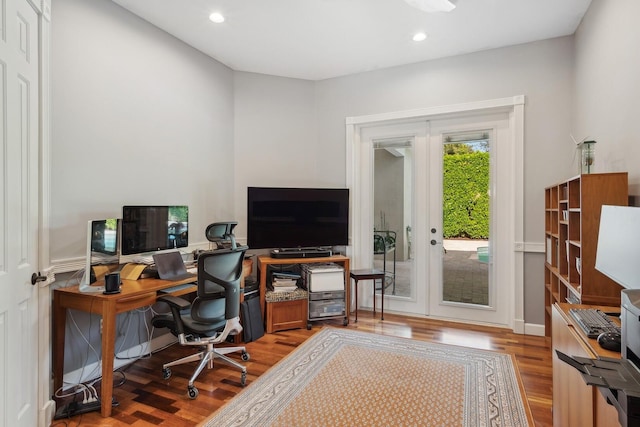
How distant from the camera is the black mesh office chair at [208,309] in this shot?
2.42m

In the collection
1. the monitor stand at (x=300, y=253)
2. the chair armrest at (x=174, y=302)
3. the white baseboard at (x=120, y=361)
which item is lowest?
the white baseboard at (x=120, y=361)

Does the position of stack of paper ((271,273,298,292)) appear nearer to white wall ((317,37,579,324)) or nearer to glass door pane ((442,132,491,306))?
glass door pane ((442,132,491,306))

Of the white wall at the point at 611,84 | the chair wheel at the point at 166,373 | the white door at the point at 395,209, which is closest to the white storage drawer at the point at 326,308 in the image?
the white door at the point at 395,209

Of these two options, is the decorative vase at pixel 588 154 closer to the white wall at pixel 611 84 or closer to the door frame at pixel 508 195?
the white wall at pixel 611 84

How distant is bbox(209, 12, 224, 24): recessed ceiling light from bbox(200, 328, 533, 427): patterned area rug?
3095mm

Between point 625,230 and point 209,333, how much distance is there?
100 inches

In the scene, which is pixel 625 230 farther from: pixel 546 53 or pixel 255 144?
pixel 255 144

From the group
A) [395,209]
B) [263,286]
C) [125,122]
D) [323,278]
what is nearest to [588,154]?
[395,209]

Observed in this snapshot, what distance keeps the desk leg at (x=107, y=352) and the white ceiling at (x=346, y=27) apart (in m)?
2.46

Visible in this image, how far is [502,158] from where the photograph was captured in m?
3.72

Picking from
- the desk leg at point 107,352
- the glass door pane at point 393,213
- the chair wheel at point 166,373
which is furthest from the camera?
the glass door pane at point 393,213

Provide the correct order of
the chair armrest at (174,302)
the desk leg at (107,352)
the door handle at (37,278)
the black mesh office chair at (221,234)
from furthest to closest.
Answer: the black mesh office chair at (221,234) < the chair armrest at (174,302) < the desk leg at (107,352) < the door handle at (37,278)

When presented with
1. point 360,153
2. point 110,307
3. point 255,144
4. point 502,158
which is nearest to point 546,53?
point 502,158

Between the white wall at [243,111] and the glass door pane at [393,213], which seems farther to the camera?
the glass door pane at [393,213]
